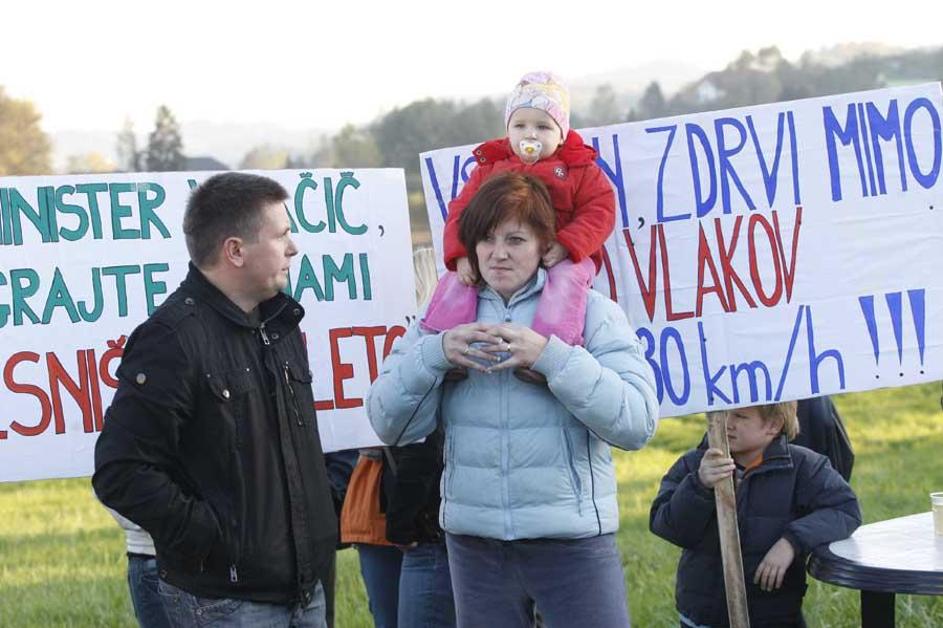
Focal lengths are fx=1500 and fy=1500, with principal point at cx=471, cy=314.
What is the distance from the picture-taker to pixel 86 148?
39.1 metres

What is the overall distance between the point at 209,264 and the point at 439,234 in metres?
1.21

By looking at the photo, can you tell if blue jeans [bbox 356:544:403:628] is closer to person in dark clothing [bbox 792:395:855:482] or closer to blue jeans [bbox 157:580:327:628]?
blue jeans [bbox 157:580:327:628]

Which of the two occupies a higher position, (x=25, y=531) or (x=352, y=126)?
(x=352, y=126)

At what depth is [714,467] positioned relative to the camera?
4633mm

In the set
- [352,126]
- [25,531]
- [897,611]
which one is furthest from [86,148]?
[897,611]

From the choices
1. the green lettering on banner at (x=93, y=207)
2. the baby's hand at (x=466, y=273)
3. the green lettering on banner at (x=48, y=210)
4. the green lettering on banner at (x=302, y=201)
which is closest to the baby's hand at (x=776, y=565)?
the baby's hand at (x=466, y=273)

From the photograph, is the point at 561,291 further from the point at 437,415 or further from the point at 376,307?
the point at 376,307

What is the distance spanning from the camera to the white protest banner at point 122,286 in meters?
4.71

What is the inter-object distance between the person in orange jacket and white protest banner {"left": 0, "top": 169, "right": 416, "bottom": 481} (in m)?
0.75

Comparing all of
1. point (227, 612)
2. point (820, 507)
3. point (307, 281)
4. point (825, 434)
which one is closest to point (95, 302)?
point (307, 281)

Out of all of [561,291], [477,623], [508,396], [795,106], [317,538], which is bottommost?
[477,623]

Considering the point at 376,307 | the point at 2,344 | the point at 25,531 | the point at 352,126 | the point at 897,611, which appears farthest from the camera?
the point at 352,126

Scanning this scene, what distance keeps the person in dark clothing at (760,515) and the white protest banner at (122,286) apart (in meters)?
1.04

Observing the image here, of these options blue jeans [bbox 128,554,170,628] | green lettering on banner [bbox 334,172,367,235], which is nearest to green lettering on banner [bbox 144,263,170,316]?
green lettering on banner [bbox 334,172,367,235]
